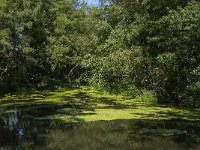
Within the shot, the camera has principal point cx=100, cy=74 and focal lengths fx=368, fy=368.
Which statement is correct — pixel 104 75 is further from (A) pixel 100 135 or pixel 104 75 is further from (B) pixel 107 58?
(A) pixel 100 135

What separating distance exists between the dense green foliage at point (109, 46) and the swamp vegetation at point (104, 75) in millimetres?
62

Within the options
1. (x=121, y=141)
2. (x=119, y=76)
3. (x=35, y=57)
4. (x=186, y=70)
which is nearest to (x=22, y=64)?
(x=35, y=57)

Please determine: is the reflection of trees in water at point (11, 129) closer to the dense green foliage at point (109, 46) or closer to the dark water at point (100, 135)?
the dark water at point (100, 135)

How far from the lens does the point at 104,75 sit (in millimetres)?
22125

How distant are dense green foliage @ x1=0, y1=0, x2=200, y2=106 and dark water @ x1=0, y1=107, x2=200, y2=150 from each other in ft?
11.4

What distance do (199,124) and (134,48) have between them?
768cm

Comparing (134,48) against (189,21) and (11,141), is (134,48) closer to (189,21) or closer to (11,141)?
(189,21)

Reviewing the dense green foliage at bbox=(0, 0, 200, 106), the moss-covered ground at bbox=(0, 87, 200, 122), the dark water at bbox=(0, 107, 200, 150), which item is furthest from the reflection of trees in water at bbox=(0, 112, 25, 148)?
the dense green foliage at bbox=(0, 0, 200, 106)

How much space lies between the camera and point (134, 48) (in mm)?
20031

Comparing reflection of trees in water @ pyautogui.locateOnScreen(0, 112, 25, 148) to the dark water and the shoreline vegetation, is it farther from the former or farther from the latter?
the shoreline vegetation

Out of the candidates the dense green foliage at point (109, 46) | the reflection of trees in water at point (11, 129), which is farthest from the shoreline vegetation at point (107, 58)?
the reflection of trees in water at point (11, 129)

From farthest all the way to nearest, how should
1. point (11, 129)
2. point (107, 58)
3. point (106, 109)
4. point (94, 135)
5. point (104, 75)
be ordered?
point (104, 75), point (107, 58), point (106, 109), point (11, 129), point (94, 135)

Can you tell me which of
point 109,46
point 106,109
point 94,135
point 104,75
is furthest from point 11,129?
point 109,46

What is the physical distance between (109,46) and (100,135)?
12.2 m
